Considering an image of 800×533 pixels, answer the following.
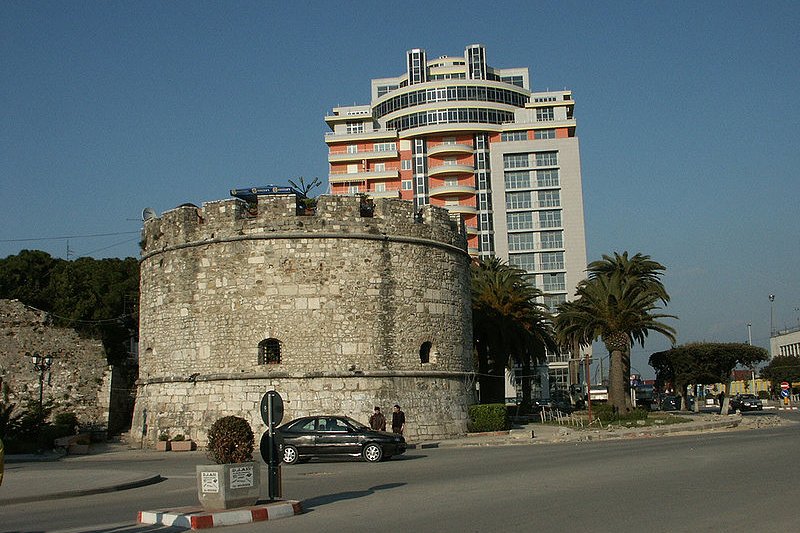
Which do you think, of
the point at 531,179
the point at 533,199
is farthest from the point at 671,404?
the point at 531,179

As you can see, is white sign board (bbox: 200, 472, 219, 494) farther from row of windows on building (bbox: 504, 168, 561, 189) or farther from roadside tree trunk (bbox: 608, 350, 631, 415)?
row of windows on building (bbox: 504, 168, 561, 189)

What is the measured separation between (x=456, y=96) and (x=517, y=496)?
3279 inches

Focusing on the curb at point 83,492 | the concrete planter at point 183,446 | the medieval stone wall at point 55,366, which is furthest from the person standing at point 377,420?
the medieval stone wall at point 55,366

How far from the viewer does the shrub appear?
28.0 m

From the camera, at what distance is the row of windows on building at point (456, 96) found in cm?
9200

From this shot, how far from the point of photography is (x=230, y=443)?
1162 centimetres

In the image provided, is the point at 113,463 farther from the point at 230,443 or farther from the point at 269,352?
the point at 230,443

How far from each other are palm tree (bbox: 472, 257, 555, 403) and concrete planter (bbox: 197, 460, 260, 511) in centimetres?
2682

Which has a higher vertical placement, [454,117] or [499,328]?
[454,117]

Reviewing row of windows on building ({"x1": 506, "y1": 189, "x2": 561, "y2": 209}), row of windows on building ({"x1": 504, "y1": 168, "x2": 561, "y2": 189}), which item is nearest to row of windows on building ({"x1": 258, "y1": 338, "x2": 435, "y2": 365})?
row of windows on building ({"x1": 506, "y1": 189, "x2": 561, "y2": 209})

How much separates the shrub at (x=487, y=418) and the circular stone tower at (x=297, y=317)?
2.55ft

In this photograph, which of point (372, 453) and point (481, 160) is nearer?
point (372, 453)

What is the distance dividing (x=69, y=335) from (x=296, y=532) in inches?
1065

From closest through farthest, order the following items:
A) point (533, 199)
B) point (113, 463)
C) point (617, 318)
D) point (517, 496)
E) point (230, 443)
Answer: point (230, 443), point (517, 496), point (113, 463), point (617, 318), point (533, 199)
